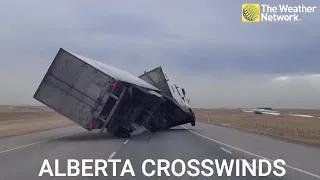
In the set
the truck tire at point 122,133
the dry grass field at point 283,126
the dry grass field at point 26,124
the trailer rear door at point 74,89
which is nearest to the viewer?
the trailer rear door at point 74,89

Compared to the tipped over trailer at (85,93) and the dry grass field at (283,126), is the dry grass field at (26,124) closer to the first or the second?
the tipped over trailer at (85,93)

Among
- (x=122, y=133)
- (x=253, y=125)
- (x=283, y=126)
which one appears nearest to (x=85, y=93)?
(x=122, y=133)

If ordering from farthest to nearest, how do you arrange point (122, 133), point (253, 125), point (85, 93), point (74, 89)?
point (253, 125), point (122, 133), point (74, 89), point (85, 93)

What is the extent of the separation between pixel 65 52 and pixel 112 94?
3432 mm

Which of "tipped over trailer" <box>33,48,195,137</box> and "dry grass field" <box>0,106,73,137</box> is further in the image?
"dry grass field" <box>0,106,73,137</box>

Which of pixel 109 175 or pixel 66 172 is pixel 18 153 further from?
pixel 109 175

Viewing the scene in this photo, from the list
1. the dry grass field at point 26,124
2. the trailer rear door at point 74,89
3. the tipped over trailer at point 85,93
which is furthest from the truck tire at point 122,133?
the dry grass field at point 26,124

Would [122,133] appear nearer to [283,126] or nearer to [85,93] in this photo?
[85,93]

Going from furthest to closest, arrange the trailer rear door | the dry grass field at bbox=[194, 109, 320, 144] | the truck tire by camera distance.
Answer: the dry grass field at bbox=[194, 109, 320, 144], the truck tire, the trailer rear door

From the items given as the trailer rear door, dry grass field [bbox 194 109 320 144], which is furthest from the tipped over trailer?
dry grass field [bbox 194 109 320 144]

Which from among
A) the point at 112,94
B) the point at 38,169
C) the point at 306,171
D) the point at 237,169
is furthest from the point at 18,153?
the point at 306,171

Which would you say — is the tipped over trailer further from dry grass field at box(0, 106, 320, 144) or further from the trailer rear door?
dry grass field at box(0, 106, 320, 144)

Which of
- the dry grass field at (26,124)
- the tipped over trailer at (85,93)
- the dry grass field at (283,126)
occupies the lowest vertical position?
the dry grass field at (26,124)

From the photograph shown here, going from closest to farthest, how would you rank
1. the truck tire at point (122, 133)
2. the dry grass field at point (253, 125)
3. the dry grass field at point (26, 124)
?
the truck tire at point (122, 133)
the dry grass field at point (253, 125)
the dry grass field at point (26, 124)
